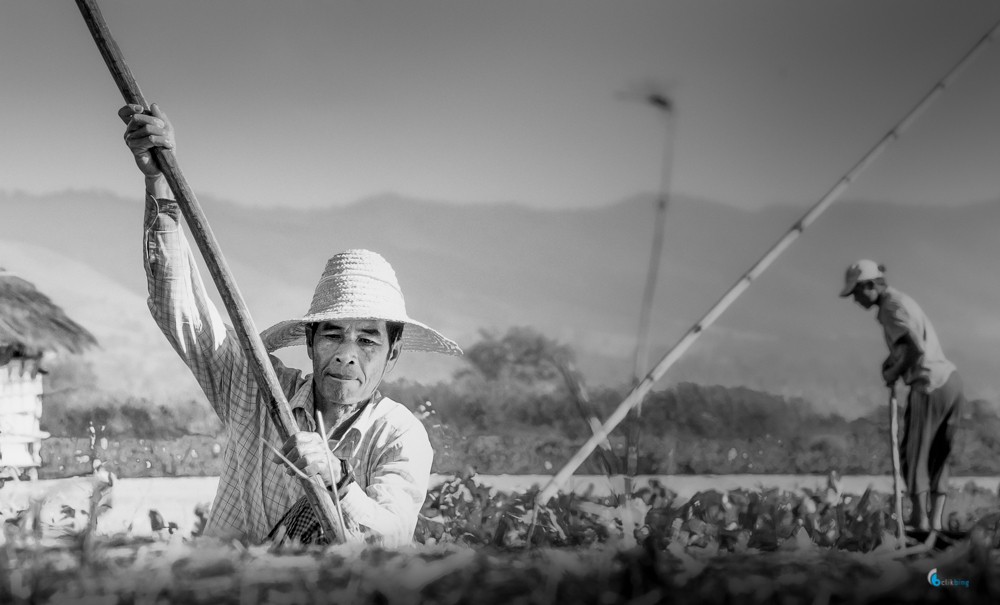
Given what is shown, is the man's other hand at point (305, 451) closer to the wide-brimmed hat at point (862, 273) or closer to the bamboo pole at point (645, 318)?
the bamboo pole at point (645, 318)

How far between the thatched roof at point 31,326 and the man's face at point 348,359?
4795mm

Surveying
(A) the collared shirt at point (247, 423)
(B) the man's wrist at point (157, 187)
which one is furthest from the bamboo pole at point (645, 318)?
(B) the man's wrist at point (157, 187)

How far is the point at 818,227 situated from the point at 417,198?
13.8ft

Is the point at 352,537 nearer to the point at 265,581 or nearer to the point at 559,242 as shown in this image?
the point at 265,581

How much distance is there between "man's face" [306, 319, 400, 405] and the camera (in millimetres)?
1918

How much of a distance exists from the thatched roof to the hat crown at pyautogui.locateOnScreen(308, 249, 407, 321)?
4.73 meters

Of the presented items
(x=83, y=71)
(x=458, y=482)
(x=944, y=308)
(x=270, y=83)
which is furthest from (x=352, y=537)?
(x=83, y=71)

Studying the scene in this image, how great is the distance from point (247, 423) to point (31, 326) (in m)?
5.05

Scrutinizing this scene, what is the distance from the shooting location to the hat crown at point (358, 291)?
1.96 m

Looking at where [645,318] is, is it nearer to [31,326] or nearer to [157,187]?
[157,187]

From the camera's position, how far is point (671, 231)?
24.9 feet

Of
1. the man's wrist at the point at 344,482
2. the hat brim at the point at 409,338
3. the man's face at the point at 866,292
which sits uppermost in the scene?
the man's face at the point at 866,292

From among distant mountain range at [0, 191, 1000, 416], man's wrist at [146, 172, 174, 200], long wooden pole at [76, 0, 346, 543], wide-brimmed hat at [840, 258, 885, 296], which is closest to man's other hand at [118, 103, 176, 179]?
long wooden pole at [76, 0, 346, 543]

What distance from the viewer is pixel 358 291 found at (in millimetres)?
1990
